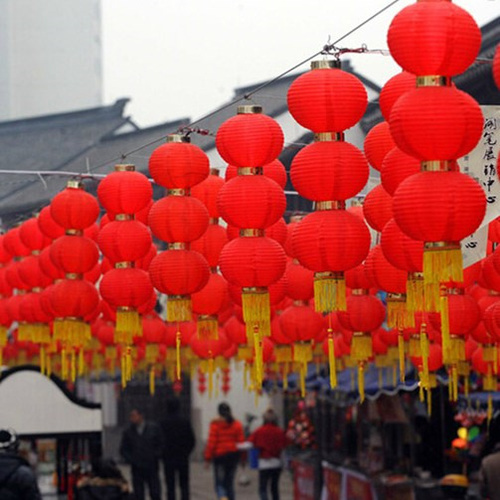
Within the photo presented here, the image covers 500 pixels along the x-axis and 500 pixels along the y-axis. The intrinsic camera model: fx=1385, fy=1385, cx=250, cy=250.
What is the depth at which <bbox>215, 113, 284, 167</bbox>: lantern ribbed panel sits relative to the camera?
9.65m

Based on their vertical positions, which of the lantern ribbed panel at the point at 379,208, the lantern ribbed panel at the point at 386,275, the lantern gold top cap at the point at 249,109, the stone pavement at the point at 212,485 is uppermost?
the lantern gold top cap at the point at 249,109

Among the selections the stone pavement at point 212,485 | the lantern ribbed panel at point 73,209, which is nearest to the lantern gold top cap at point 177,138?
the lantern ribbed panel at point 73,209

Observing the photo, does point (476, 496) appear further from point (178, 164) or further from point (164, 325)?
point (178, 164)

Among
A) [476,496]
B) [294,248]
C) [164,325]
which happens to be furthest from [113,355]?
[294,248]

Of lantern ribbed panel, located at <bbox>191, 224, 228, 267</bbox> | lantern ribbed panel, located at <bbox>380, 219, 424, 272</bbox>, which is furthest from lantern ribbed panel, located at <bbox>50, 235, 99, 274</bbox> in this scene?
lantern ribbed panel, located at <bbox>380, 219, 424, 272</bbox>

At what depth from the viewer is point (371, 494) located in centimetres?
1950

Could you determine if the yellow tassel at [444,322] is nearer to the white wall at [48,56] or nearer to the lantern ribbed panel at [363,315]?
the lantern ribbed panel at [363,315]

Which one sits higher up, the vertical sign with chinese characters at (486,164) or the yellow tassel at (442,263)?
the vertical sign with chinese characters at (486,164)

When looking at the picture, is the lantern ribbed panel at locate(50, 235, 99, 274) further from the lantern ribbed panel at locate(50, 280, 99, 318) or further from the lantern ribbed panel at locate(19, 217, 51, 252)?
the lantern ribbed panel at locate(19, 217, 51, 252)

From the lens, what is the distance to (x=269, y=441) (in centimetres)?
2189

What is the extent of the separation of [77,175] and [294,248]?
508 cm

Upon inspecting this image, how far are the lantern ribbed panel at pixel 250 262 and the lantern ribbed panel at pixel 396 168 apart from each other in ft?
5.75

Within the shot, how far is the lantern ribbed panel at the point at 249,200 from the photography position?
9.65 metres

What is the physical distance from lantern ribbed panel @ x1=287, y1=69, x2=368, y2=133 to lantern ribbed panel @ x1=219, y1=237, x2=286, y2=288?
4.48 feet
